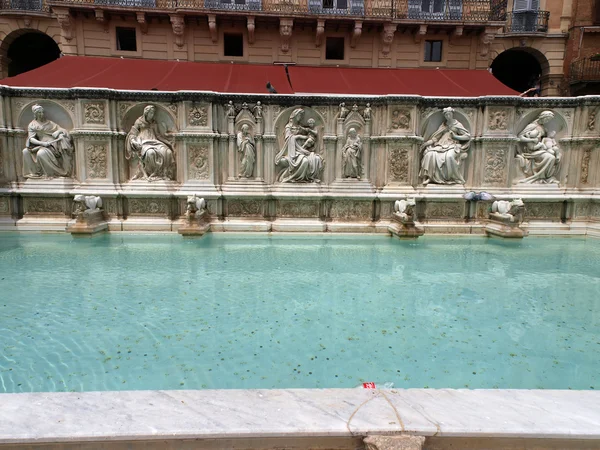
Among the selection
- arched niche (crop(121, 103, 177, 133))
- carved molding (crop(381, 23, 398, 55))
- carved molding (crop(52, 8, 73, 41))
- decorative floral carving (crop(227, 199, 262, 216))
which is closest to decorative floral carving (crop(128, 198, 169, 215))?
decorative floral carving (crop(227, 199, 262, 216))

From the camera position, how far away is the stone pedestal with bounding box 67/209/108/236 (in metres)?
7.36

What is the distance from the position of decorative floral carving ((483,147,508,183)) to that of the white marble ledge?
7186 mm

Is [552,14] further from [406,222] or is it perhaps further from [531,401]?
[531,401]

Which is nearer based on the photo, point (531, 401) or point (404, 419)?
point (404, 419)

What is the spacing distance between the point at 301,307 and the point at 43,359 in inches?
94.3

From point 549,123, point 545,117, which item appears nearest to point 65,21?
point 545,117

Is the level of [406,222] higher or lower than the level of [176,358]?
higher

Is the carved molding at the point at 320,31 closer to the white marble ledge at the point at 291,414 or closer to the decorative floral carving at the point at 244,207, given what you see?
the decorative floral carving at the point at 244,207

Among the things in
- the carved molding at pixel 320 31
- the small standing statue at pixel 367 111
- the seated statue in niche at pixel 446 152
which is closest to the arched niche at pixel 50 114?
the small standing statue at pixel 367 111

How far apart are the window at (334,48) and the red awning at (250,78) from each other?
2443 millimetres

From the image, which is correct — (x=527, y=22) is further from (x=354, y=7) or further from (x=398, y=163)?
(x=398, y=163)

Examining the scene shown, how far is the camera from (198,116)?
816cm

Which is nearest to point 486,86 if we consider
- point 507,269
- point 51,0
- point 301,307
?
point 507,269

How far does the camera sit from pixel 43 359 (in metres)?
3.10
